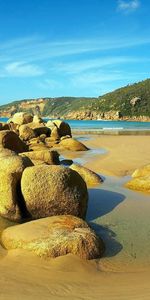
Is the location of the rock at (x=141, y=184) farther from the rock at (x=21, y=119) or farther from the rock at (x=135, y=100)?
the rock at (x=135, y=100)

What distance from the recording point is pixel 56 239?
6496mm

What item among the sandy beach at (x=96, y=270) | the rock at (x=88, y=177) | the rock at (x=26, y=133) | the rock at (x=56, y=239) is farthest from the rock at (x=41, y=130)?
the rock at (x=56, y=239)

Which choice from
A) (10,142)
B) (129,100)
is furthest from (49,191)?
(129,100)

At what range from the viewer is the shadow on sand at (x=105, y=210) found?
7.22 metres

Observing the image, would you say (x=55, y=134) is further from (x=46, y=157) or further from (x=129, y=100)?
(x=129, y=100)

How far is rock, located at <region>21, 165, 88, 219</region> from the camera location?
8.48 metres

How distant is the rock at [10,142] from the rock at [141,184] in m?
8.54

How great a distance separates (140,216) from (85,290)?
14.0 feet

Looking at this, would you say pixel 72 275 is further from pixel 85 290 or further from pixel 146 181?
pixel 146 181

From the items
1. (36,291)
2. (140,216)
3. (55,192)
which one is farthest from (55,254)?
(140,216)

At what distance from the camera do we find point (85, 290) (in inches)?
209

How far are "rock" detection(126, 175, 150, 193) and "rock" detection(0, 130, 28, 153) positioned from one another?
8542 mm

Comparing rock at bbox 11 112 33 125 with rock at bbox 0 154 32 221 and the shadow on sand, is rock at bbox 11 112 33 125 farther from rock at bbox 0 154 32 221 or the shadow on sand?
rock at bbox 0 154 32 221

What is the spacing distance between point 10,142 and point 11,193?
38.6ft
